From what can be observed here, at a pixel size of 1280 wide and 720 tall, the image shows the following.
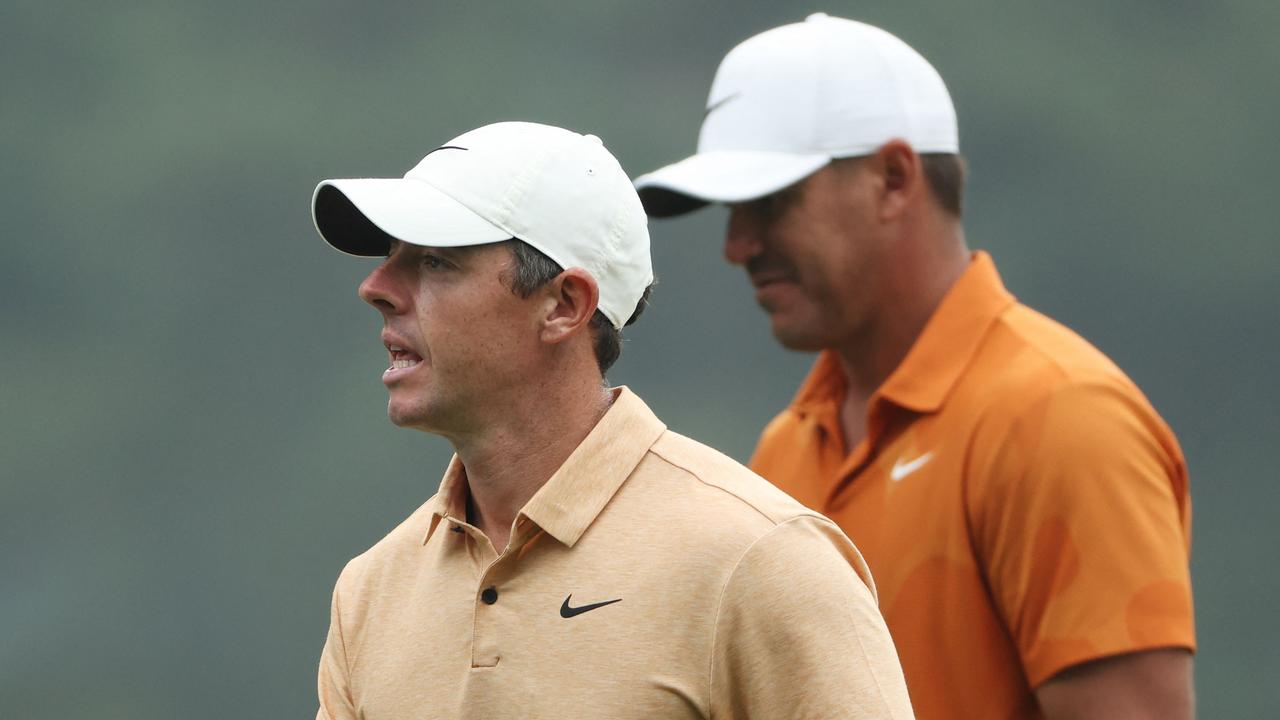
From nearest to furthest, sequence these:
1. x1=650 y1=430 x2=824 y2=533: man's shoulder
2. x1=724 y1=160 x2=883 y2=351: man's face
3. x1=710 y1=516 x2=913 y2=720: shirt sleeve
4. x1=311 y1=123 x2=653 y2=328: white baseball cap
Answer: x1=710 y1=516 x2=913 y2=720: shirt sleeve
x1=650 y1=430 x2=824 y2=533: man's shoulder
x1=311 y1=123 x2=653 y2=328: white baseball cap
x1=724 y1=160 x2=883 y2=351: man's face

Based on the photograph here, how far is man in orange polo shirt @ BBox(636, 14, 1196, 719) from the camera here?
2785 mm

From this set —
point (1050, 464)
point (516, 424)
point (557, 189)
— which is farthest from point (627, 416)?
point (1050, 464)

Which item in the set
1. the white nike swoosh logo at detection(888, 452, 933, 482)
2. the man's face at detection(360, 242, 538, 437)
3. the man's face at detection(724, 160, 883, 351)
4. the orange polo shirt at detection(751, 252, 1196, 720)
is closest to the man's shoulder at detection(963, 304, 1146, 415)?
the orange polo shirt at detection(751, 252, 1196, 720)

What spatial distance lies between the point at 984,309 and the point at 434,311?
42.2 inches

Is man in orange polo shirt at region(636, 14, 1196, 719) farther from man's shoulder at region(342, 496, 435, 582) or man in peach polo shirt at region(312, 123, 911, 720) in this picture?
man's shoulder at region(342, 496, 435, 582)

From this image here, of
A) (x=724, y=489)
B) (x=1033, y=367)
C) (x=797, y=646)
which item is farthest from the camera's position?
(x=1033, y=367)

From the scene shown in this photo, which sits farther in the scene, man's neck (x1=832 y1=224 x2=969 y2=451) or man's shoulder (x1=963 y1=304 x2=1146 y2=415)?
man's neck (x1=832 y1=224 x2=969 y2=451)

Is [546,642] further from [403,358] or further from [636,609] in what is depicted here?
[403,358]

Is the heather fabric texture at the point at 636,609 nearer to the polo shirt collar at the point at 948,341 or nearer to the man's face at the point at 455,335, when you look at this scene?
the man's face at the point at 455,335

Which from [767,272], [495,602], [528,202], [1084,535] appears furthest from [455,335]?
[1084,535]

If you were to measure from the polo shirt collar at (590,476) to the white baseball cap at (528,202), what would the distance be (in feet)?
0.55

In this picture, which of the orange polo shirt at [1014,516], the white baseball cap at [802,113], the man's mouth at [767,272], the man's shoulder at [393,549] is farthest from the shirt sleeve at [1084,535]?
the man's shoulder at [393,549]

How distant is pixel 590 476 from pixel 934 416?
808mm

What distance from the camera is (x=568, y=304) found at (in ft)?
8.42
